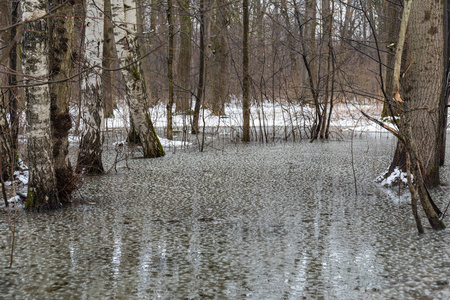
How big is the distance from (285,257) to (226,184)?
253 centimetres

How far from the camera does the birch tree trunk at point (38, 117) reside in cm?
394

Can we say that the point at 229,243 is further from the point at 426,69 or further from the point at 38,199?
the point at 426,69

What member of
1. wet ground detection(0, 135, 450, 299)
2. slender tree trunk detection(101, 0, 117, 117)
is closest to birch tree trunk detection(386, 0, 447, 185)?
wet ground detection(0, 135, 450, 299)

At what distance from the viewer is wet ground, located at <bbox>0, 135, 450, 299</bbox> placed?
2.55 metres

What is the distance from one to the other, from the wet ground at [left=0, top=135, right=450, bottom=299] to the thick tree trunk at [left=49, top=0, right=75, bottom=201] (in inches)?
11.6

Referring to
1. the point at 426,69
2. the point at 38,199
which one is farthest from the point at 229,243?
the point at 426,69

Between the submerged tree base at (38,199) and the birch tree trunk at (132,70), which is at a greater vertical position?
the birch tree trunk at (132,70)

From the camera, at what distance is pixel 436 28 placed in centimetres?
462

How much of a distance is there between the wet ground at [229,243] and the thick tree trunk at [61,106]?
0.97 feet

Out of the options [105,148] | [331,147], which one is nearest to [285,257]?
[331,147]

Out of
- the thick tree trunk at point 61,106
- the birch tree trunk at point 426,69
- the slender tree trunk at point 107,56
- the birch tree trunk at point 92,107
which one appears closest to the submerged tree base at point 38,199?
the thick tree trunk at point 61,106

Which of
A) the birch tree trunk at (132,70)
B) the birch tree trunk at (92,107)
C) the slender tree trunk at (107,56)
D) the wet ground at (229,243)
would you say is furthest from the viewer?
the birch tree trunk at (132,70)

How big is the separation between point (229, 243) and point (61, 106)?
2417mm

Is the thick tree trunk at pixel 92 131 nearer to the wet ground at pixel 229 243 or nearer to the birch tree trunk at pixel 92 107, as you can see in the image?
the birch tree trunk at pixel 92 107
